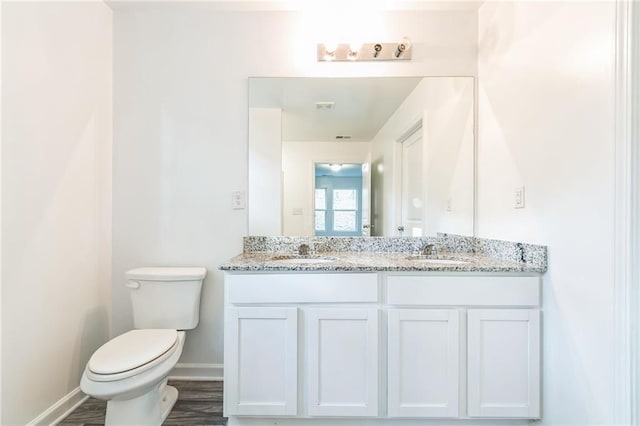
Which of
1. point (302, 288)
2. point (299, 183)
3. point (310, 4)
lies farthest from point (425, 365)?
point (310, 4)

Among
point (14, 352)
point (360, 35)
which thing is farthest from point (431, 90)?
point (14, 352)

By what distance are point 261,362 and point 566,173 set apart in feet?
5.19

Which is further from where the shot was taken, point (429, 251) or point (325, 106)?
point (325, 106)

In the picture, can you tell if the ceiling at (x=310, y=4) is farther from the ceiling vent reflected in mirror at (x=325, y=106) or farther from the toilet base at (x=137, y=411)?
the toilet base at (x=137, y=411)

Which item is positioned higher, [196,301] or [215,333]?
[196,301]

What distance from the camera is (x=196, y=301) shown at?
76.0 inches

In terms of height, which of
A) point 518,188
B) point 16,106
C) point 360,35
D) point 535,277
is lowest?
point 535,277

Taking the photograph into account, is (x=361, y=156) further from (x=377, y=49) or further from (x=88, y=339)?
(x=88, y=339)

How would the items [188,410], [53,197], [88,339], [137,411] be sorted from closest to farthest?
[137,411]
[53,197]
[188,410]
[88,339]

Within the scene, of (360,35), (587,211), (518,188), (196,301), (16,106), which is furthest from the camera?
(360,35)

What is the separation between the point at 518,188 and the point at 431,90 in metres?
0.83

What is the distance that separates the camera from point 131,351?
1.46 m

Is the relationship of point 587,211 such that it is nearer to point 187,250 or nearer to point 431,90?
point 431,90

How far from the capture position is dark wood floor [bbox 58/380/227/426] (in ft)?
5.51
